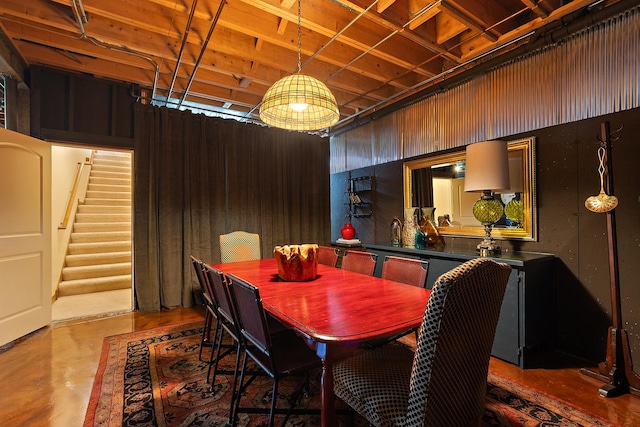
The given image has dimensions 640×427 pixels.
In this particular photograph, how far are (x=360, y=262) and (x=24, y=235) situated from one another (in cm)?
329

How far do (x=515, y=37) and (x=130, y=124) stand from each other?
4270 millimetres

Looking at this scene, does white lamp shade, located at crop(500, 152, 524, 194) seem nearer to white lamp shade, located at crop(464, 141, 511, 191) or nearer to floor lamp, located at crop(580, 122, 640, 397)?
white lamp shade, located at crop(464, 141, 511, 191)

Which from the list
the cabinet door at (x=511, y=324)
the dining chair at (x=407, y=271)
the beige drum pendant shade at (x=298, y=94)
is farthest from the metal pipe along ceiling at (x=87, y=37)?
the cabinet door at (x=511, y=324)

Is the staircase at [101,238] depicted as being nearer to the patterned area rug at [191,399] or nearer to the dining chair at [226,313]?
the patterned area rug at [191,399]

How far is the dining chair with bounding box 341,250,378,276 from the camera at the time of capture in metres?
2.50

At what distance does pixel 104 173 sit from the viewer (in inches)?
276

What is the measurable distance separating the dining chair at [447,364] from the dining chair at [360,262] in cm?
118

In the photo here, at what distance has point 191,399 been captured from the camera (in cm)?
196

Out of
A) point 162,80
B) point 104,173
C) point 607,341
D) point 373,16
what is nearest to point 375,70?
point 373,16

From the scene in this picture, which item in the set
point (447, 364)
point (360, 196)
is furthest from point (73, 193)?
point (447, 364)

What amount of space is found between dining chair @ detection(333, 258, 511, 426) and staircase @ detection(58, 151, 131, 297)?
15.9ft

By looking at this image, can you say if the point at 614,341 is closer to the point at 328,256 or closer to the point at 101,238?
the point at 328,256

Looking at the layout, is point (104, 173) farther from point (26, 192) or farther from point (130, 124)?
point (26, 192)

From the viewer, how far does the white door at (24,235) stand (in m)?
2.80
